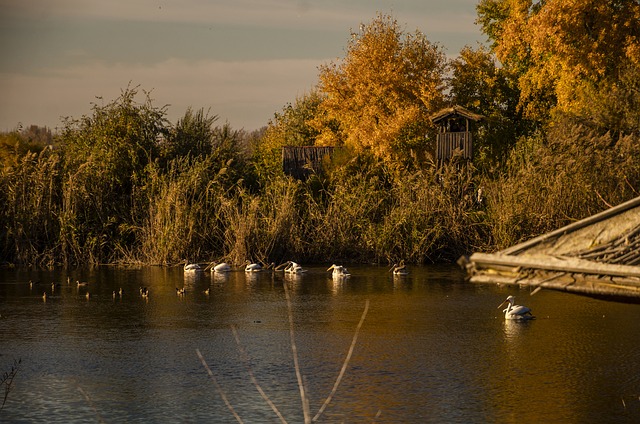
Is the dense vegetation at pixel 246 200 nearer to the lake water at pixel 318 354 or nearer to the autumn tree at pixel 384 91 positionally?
the lake water at pixel 318 354

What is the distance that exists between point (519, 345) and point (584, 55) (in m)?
36.5

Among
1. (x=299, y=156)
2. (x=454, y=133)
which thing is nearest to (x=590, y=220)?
(x=454, y=133)

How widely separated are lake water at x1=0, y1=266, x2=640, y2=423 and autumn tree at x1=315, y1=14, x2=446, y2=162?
3224 centimetres

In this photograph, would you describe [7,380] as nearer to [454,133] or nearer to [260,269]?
[260,269]

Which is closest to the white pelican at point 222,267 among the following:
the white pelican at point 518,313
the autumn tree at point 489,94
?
the white pelican at point 518,313

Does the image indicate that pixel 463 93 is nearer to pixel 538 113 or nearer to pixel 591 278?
pixel 538 113

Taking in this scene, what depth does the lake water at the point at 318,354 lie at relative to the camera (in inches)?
395

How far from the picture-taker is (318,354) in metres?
13.2

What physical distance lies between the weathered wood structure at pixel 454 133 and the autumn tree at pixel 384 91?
9355 millimetres

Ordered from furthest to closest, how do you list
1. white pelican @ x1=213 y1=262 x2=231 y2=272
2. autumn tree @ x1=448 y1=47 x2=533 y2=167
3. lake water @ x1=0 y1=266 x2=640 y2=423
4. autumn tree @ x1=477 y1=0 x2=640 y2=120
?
autumn tree @ x1=448 y1=47 x2=533 y2=167
autumn tree @ x1=477 y1=0 x2=640 y2=120
white pelican @ x1=213 y1=262 x2=231 y2=272
lake water @ x1=0 y1=266 x2=640 y2=423

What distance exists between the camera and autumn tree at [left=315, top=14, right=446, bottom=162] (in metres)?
53.2

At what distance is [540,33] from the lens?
4747 cm

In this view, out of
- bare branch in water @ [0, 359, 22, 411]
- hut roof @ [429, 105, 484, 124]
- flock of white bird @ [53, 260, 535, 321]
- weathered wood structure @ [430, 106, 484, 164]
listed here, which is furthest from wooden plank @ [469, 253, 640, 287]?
hut roof @ [429, 105, 484, 124]

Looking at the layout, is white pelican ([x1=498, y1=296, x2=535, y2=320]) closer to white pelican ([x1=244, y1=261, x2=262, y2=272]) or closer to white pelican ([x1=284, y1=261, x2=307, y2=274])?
white pelican ([x1=284, y1=261, x2=307, y2=274])
